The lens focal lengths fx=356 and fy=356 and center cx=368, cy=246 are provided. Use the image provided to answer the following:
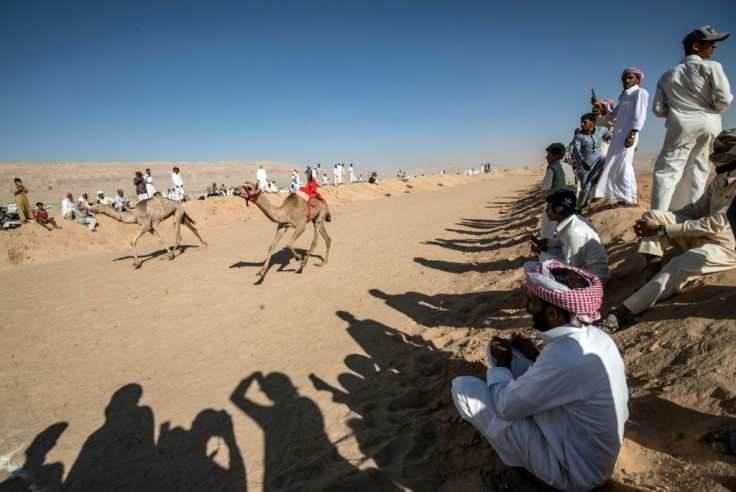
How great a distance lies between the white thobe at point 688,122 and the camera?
4.09 m

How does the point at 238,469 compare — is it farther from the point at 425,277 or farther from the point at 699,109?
the point at 699,109

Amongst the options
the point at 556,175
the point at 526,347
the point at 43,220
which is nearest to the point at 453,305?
the point at 556,175

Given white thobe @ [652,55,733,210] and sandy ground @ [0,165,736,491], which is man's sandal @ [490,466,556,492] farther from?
white thobe @ [652,55,733,210]

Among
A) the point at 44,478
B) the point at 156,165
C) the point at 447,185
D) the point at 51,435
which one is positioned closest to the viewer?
the point at 44,478

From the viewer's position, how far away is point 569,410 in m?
1.91

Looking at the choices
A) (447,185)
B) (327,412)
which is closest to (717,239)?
(327,412)

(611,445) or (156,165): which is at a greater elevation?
(156,165)

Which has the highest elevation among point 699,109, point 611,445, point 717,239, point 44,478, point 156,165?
point 156,165

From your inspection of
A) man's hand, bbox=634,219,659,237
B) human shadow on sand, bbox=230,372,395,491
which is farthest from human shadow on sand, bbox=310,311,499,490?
man's hand, bbox=634,219,659,237

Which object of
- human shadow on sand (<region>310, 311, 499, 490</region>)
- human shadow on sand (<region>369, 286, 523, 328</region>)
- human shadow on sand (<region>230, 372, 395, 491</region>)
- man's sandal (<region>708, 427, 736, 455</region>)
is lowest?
human shadow on sand (<region>230, 372, 395, 491</region>)

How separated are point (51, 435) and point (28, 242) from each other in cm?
1405

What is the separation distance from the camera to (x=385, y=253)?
Answer: 10.0m

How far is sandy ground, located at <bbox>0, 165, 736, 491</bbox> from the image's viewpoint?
2539mm

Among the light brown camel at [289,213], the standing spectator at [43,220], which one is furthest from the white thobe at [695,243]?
the standing spectator at [43,220]
